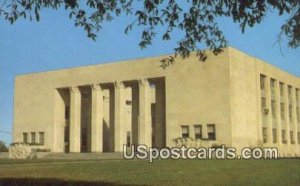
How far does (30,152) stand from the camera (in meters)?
54.6

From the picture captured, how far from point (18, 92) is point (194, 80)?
2859 centimetres

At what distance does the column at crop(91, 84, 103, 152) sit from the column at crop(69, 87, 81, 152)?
2.56m

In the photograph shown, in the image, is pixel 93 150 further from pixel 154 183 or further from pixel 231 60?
pixel 154 183

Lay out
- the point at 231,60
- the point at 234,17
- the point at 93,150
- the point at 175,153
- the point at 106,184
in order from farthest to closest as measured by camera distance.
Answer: the point at 93,150
the point at 231,60
the point at 175,153
the point at 106,184
the point at 234,17

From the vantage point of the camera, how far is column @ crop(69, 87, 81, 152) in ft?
212

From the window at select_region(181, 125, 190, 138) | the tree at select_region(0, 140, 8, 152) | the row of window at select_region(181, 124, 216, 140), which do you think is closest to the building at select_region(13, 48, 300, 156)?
the window at select_region(181, 125, 190, 138)

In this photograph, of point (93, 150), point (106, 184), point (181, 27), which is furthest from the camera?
point (93, 150)

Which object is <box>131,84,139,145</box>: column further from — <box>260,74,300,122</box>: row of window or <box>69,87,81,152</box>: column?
<box>260,74,300,122</box>: row of window

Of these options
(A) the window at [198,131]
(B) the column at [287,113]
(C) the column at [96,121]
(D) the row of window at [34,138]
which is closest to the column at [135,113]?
(C) the column at [96,121]

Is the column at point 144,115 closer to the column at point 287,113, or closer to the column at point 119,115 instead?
the column at point 119,115

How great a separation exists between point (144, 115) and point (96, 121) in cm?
786

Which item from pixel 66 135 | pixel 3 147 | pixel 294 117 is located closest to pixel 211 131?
pixel 294 117

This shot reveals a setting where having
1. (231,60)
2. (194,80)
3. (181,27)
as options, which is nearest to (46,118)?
(194,80)

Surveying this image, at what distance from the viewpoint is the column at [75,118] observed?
64.7 meters
